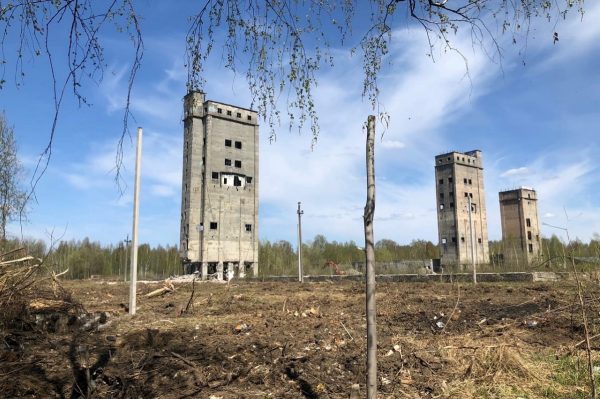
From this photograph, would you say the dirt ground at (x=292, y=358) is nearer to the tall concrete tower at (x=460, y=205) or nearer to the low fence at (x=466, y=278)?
the low fence at (x=466, y=278)

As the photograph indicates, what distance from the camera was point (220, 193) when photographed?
127 feet

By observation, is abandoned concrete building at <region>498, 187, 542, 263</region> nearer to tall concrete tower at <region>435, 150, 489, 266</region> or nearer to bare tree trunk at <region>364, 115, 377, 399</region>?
tall concrete tower at <region>435, 150, 489, 266</region>

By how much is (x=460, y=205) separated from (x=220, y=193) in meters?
26.2

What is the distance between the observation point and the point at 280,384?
4.57m

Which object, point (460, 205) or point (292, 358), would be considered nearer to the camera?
point (292, 358)

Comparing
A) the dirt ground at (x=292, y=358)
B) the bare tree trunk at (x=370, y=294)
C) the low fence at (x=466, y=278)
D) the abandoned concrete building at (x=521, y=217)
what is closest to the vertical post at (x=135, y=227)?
the dirt ground at (x=292, y=358)

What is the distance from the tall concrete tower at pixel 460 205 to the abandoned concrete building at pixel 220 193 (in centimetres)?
2186

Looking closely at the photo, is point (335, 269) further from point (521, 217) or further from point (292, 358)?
point (292, 358)

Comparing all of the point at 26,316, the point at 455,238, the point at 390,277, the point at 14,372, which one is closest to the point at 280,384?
the point at 14,372

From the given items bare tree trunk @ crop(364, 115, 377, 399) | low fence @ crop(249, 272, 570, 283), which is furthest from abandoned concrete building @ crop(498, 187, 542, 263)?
bare tree trunk @ crop(364, 115, 377, 399)

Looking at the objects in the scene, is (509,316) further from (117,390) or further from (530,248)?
(530,248)

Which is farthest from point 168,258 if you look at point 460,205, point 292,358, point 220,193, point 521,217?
point 292,358

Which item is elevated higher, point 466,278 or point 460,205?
point 460,205

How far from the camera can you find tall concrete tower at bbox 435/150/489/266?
49.1 m
